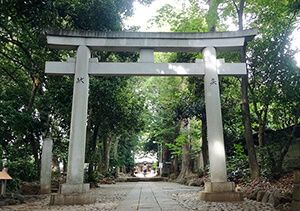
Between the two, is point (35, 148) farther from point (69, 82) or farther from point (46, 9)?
point (46, 9)

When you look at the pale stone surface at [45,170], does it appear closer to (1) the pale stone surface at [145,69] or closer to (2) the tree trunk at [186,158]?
(1) the pale stone surface at [145,69]

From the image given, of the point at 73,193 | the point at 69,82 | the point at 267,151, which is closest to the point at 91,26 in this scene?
the point at 69,82

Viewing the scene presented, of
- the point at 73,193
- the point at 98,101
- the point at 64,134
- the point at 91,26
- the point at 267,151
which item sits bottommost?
the point at 73,193

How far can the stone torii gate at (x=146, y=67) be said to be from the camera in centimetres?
951

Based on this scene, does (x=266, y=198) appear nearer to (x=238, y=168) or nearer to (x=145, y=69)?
A: (x=145, y=69)

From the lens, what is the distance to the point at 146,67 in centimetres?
1022

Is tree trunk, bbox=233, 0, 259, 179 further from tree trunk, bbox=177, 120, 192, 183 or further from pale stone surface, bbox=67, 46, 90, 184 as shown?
tree trunk, bbox=177, 120, 192, 183

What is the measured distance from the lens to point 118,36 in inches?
403

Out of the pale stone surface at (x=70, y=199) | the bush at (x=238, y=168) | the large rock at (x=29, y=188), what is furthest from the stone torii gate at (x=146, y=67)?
the bush at (x=238, y=168)

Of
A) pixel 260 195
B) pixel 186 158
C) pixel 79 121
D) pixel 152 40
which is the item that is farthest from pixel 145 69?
pixel 186 158

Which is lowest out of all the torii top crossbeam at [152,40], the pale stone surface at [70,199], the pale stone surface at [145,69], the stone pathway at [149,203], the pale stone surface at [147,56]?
the stone pathway at [149,203]

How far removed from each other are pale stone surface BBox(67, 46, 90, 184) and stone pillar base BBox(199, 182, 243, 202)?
4030mm

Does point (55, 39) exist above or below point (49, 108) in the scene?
above

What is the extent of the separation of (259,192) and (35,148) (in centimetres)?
1091
